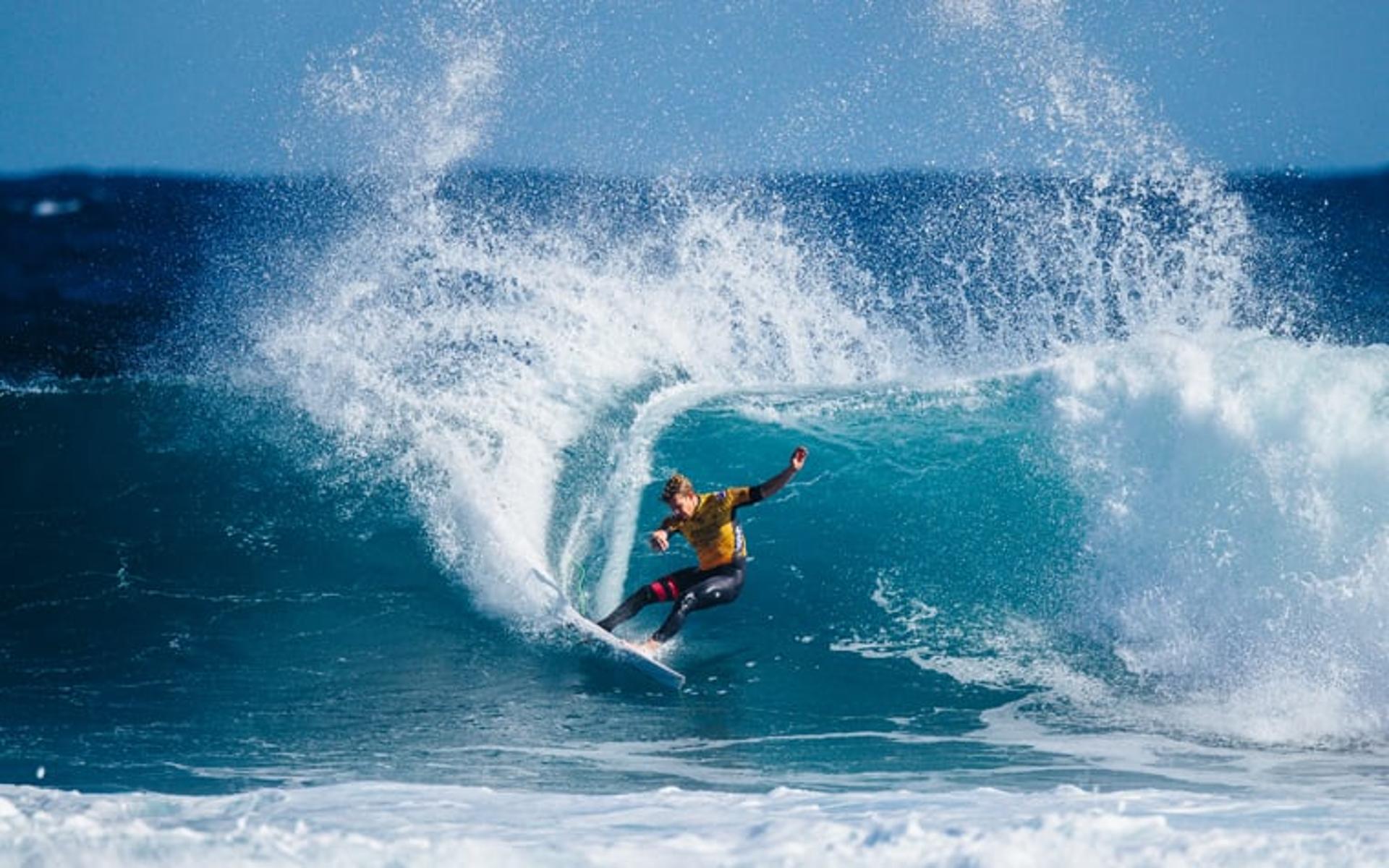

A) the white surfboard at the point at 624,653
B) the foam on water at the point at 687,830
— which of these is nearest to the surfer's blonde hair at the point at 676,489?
the white surfboard at the point at 624,653

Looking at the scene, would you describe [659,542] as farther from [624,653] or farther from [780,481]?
[780,481]

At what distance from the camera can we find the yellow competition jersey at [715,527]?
925 centimetres

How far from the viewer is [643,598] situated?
900 centimetres

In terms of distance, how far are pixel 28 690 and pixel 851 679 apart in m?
5.00

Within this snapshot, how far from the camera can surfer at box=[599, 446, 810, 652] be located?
29.3ft

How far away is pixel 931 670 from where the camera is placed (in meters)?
8.78

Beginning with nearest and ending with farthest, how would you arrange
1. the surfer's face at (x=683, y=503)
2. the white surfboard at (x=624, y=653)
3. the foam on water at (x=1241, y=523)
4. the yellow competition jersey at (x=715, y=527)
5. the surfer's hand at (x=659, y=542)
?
1. the foam on water at (x=1241, y=523)
2. the white surfboard at (x=624, y=653)
3. the surfer's hand at (x=659, y=542)
4. the surfer's face at (x=683, y=503)
5. the yellow competition jersey at (x=715, y=527)

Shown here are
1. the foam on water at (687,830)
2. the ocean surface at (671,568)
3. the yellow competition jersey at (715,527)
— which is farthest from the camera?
the yellow competition jersey at (715,527)

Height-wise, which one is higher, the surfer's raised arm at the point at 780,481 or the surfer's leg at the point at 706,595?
the surfer's raised arm at the point at 780,481

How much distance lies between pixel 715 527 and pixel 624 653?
1156mm

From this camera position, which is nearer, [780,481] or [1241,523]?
[780,481]

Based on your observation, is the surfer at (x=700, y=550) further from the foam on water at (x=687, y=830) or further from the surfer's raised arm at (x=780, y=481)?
the foam on water at (x=687, y=830)

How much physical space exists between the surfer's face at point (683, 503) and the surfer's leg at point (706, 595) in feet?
1.37

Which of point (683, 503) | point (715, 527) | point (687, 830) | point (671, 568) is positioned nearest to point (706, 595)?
point (715, 527)
